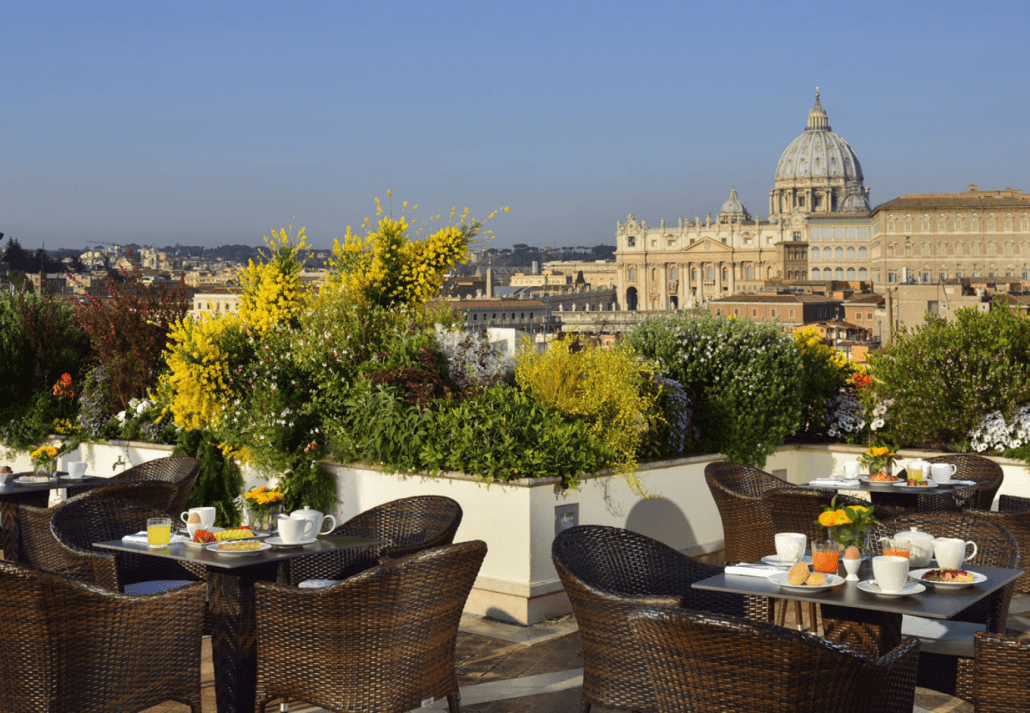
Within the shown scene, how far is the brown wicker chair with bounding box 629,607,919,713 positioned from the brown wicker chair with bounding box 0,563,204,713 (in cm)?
138

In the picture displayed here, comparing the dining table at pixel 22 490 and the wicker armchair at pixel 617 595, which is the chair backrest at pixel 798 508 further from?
the dining table at pixel 22 490

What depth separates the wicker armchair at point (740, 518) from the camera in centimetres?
545

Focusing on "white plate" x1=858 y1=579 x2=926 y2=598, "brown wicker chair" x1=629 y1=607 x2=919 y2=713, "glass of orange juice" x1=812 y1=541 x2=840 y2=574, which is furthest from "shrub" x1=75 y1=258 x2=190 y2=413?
"brown wicker chair" x1=629 y1=607 x2=919 y2=713

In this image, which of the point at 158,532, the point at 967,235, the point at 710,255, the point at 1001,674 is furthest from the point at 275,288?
the point at 710,255

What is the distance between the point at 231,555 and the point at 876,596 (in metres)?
1.94

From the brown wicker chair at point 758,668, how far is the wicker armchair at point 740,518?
264 cm

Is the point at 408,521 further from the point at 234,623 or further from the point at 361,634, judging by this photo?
the point at 361,634

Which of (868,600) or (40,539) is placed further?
(40,539)

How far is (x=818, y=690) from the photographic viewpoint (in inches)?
103

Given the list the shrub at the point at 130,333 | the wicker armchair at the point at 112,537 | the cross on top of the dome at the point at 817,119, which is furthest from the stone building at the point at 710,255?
the wicker armchair at the point at 112,537

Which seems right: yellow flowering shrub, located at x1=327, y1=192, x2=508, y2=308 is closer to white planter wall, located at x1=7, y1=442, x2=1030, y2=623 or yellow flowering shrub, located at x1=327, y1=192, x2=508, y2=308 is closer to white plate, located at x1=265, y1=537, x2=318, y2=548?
white planter wall, located at x1=7, y1=442, x2=1030, y2=623

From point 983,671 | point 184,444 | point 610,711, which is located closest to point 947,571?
point 983,671

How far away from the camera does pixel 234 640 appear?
12.5 ft

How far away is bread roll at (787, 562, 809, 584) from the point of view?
332 centimetres
